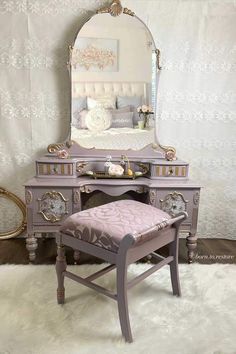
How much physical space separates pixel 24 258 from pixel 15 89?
138cm

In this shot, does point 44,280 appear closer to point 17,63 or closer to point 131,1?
point 17,63

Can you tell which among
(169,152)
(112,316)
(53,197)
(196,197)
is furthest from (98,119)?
(112,316)

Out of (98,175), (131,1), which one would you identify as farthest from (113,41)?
(98,175)

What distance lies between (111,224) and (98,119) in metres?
1.16

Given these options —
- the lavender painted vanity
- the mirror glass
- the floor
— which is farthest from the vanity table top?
the floor

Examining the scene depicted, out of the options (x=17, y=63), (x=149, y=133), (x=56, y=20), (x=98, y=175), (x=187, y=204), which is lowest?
(x=187, y=204)

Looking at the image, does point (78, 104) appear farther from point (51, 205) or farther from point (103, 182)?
point (51, 205)

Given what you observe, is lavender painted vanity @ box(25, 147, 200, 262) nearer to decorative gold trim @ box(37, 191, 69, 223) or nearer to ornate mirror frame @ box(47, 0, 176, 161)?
decorative gold trim @ box(37, 191, 69, 223)

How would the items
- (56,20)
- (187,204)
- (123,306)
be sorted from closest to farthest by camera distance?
(123,306), (187,204), (56,20)

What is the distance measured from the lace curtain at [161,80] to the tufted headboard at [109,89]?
0.44 ft

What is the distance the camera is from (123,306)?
1518 millimetres

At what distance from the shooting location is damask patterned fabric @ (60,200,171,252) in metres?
1.54

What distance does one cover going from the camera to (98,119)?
8.21 ft

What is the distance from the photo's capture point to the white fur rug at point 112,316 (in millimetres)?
1500
